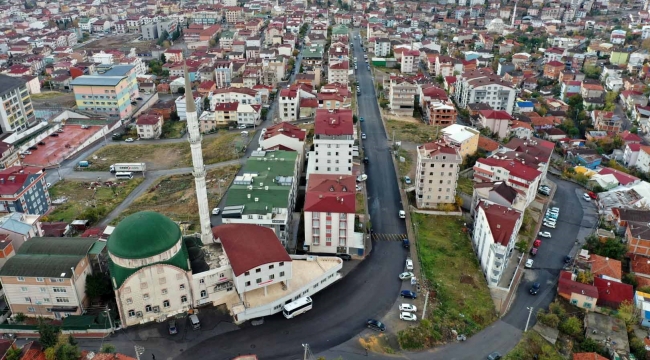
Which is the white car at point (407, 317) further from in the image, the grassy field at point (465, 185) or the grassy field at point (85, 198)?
the grassy field at point (85, 198)

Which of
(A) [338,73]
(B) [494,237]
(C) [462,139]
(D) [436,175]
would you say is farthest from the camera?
(A) [338,73]

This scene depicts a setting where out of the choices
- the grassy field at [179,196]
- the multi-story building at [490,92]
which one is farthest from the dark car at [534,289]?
the multi-story building at [490,92]

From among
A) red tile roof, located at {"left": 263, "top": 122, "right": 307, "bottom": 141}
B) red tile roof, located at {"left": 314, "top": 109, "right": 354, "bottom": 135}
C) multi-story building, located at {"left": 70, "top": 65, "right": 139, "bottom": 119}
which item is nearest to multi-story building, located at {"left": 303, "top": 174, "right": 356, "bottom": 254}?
red tile roof, located at {"left": 314, "top": 109, "right": 354, "bottom": 135}

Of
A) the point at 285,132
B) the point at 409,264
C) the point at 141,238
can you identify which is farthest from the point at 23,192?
the point at 409,264

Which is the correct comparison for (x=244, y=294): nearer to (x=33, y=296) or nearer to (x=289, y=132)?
(x=33, y=296)

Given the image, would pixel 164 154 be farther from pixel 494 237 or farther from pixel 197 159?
pixel 494 237

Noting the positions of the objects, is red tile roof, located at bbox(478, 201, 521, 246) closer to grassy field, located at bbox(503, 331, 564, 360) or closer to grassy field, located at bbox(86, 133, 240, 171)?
grassy field, located at bbox(503, 331, 564, 360)
